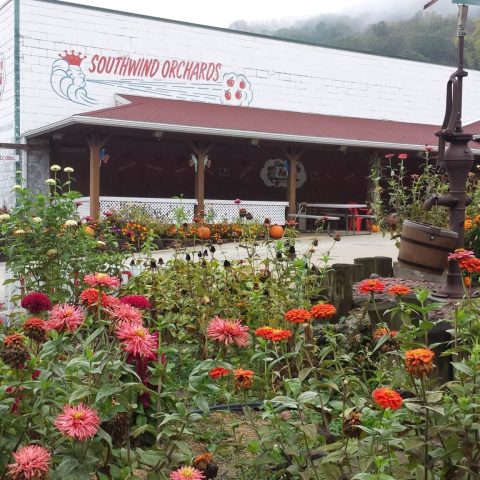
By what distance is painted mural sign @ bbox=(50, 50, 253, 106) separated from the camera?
18078 millimetres

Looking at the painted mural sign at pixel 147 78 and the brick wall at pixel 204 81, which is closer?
the brick wall at pixel 204 81

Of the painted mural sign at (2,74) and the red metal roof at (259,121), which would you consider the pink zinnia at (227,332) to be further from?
the painted mural sign at (2,74)

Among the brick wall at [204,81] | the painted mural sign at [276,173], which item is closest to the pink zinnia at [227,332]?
the brick wall at [204,81]

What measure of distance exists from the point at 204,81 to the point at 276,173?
3961mm

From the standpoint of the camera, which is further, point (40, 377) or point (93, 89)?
point (93, 89)

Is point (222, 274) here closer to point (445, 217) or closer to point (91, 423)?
point (91, 423)

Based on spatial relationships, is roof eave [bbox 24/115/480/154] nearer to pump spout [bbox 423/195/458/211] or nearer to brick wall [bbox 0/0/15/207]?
brick wall [bbox 0/0/15/207]

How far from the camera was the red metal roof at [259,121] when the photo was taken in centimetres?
1655

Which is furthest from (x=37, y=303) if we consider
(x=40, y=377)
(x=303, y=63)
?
(x=303, y=63)

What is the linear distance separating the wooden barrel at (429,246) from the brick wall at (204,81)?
14388 millimetres

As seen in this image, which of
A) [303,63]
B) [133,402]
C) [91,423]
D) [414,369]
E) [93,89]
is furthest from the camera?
[303,63]

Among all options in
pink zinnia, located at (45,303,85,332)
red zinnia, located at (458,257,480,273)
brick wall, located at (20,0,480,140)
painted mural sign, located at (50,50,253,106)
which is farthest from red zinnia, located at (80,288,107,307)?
painted mural sign, located at (50,50,253,106)

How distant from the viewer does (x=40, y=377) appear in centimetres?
196

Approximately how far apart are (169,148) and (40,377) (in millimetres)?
18857
